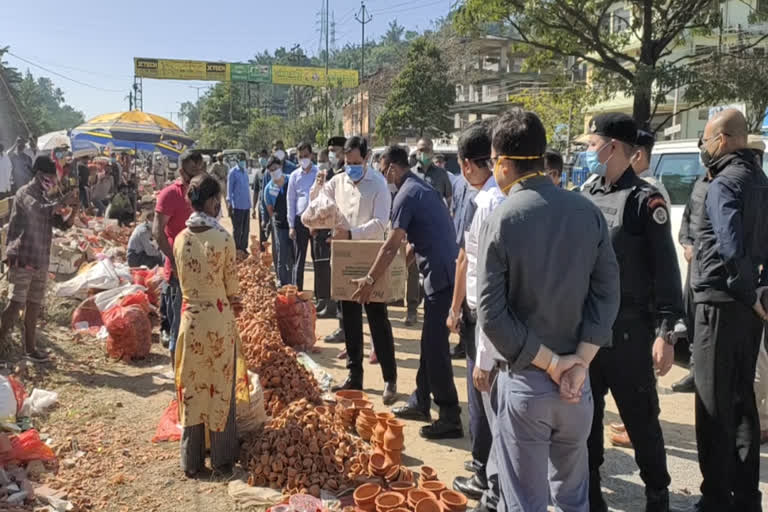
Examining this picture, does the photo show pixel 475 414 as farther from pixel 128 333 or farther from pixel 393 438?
pixel 128 333

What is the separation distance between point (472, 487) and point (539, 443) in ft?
5.29

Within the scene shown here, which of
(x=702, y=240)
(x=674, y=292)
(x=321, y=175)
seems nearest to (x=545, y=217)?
(x=674, y=292)

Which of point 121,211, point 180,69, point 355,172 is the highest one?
point 180,69

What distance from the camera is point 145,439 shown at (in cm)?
478

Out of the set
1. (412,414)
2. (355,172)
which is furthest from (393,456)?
(355,172)

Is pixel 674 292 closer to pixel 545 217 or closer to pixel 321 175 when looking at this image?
pixel 545 217

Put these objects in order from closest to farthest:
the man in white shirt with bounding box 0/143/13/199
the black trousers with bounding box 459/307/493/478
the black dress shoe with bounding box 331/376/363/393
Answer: the black trousers with bounding box 459/307/493/478 < the black dress shoe with bounding box 331/376/363/393 < the man in white shirt with bounding box 0/143/13/199

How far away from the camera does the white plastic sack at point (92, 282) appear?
8.25m

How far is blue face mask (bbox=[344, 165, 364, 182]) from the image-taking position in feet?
18.4

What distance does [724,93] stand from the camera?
1217 centimetres

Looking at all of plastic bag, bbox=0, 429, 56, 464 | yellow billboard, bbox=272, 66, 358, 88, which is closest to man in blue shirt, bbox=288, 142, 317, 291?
plastic bag, bbox=0, 429, 56, 464

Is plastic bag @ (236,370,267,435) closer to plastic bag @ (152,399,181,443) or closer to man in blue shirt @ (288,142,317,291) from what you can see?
plastic bag @ (152,399,181,443)

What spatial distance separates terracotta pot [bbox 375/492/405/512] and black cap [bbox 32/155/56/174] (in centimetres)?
465

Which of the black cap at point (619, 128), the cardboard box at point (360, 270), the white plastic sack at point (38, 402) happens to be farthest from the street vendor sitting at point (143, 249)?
the black cap at point (619, 128)
